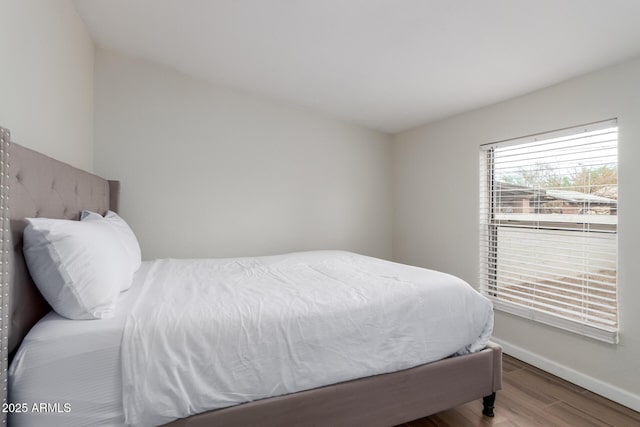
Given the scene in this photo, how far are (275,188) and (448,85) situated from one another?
74.6 inches

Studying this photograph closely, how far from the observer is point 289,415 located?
51.9 inches

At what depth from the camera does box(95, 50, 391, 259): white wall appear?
2832mm

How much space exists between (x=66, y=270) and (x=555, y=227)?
3.03 meters

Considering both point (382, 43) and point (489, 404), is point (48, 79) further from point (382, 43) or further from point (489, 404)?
point (489, 404)

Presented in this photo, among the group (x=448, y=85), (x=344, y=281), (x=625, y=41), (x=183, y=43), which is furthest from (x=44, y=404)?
(x=625, y=41)

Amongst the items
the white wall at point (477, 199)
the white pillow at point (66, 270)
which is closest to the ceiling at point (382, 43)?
the white wall at point (477, 199)

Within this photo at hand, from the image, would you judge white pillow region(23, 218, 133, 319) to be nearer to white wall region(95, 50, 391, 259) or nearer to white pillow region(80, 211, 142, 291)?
white pillow region(80, 211, 142, 291)

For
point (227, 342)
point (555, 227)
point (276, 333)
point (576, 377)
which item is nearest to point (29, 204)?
point (227, 342)

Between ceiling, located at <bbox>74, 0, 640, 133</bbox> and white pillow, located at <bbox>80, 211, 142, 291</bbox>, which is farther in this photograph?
white pillow, located at <bbox>80, 211, 142, 291</bbox>

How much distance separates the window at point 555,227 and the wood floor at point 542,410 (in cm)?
40

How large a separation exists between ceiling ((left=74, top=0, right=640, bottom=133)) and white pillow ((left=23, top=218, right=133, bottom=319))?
1.64 metres

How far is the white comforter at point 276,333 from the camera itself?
45.5 inches

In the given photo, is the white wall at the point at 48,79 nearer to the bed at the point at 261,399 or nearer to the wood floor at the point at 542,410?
the bed at the point at 261,399

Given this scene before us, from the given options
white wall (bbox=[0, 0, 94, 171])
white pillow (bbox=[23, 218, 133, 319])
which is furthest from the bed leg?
white wall (bbox=[0, 0, 94, 171])
